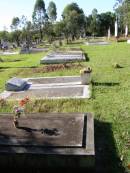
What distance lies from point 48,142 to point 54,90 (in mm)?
5691

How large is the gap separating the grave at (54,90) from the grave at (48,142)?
129 inches

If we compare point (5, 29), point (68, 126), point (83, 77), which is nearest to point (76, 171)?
point (68, 126)

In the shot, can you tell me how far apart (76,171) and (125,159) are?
0.95 m

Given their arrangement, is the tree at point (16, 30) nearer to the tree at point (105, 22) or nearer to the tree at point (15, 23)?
the tree at point (15, 23)

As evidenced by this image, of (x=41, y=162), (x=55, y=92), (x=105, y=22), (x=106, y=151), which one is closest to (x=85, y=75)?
(x=55, y=92)

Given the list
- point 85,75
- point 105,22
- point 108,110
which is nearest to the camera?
point 108,110

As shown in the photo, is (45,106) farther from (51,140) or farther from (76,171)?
(76,171)

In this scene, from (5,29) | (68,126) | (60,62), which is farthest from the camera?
(5,29)

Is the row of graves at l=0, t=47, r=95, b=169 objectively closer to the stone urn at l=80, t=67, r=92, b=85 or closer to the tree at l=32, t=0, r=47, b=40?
the stone urn at l=80, t=67, r=92, b=85

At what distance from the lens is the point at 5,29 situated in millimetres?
78125

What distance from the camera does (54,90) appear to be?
1137cm

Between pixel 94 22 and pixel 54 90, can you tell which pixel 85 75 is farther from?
pixel 94 22

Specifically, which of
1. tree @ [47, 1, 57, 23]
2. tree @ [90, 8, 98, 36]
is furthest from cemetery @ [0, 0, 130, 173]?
tree @ [90, 8, 98, 36]

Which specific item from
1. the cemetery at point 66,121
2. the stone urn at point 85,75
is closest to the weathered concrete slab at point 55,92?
the cemetery at point 66,121
